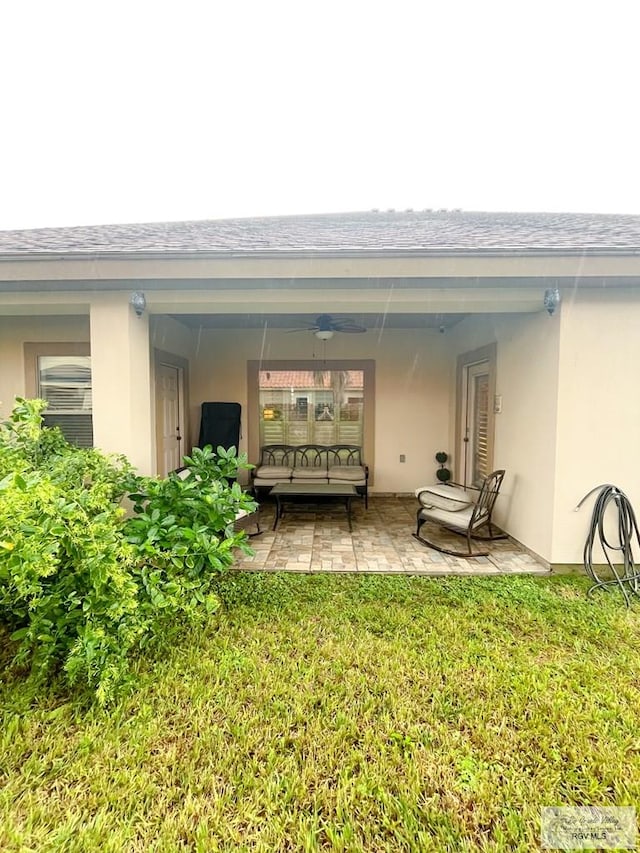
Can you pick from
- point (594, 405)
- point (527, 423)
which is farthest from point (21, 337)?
point (594, 405)

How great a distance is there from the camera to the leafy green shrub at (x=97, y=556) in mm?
2012

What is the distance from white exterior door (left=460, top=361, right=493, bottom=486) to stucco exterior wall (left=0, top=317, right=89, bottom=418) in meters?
6.03

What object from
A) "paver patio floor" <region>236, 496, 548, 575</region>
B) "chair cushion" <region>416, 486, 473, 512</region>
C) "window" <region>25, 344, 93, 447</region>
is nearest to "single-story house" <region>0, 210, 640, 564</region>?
"paver patio floor" <region>236, 496, 548, 575</region>

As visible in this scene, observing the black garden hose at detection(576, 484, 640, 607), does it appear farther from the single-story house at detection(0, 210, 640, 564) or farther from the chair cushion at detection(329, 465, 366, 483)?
the chair cushion at detection(329, 465, 366, 483)

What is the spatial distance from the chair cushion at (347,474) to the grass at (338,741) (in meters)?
3.46

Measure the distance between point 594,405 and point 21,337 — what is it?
7.55m

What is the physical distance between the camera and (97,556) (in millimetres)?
2193

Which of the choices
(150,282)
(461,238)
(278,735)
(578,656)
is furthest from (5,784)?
(461,238)

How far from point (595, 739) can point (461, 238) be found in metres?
4.24

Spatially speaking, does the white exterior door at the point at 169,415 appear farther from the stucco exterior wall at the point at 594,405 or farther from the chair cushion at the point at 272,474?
the stucco exterior wall at the point at 594,405

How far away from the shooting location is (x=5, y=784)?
1.84m

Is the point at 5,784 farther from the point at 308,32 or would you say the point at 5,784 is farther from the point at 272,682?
the point at 308,32

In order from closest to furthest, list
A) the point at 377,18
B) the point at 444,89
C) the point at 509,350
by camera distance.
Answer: the point at 509,350
the point at 377,18
the point at 444,89

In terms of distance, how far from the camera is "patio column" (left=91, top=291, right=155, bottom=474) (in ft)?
13.1
